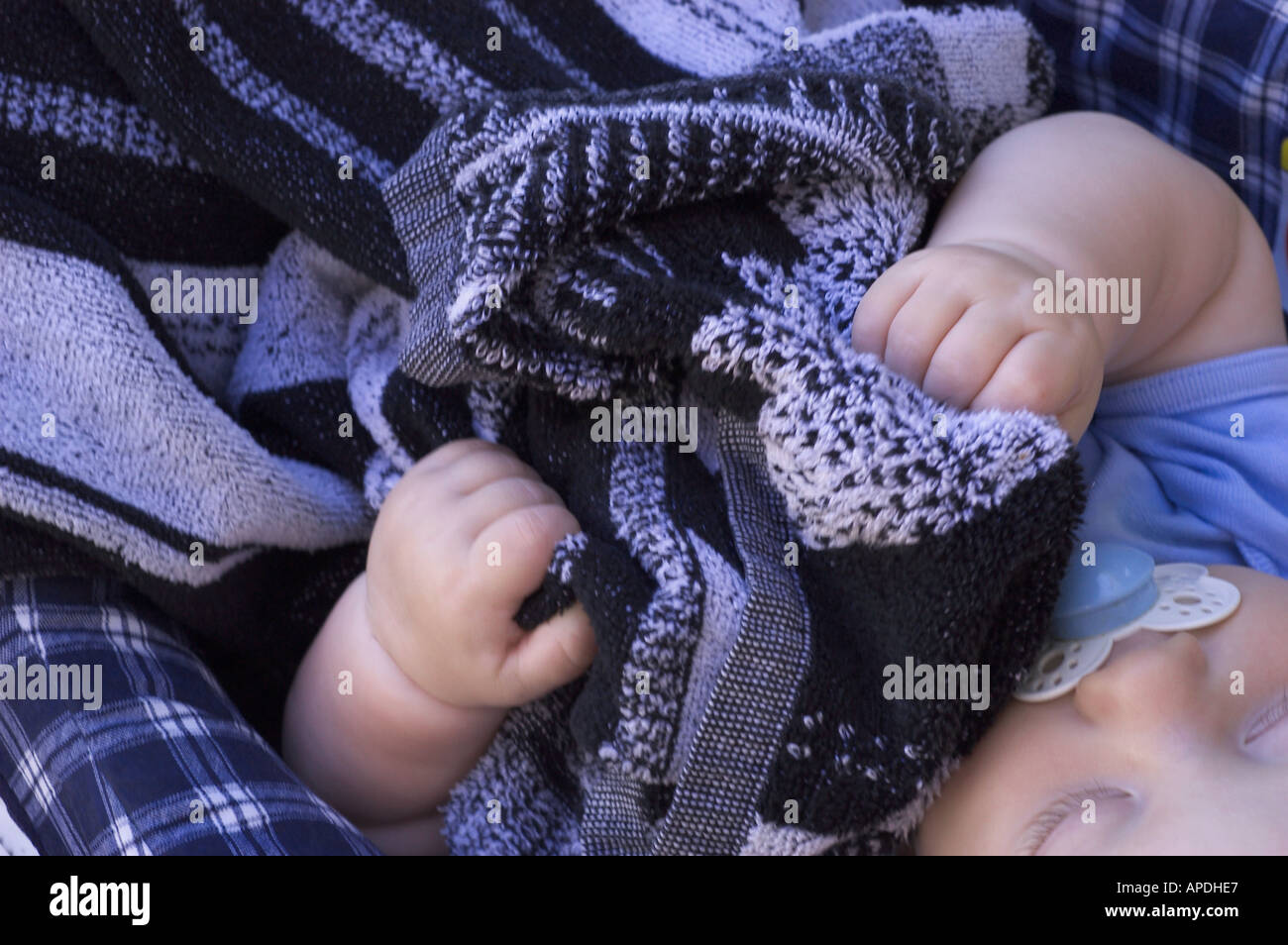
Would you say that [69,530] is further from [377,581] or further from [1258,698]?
[1258,698]

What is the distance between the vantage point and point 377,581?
76cm

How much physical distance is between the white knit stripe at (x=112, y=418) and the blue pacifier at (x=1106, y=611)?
54cm

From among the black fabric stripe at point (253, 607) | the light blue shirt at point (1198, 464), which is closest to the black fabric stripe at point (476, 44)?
the black fabric stripe at point (253, 607)

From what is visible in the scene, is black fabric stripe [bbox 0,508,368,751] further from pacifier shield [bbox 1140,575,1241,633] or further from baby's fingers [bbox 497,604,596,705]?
pacifier shield [bbox 1140,575,1241,633]

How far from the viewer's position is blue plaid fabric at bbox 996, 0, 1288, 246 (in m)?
0.85

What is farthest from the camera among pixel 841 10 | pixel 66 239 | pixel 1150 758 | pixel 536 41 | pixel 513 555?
pixel 841 10

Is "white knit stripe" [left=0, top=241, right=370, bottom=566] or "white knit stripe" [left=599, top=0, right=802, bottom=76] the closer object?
"white knit stripe" [left=0, top=241, right=370, bottom=566]

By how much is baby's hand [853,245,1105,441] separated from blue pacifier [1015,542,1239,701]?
0.27 feet

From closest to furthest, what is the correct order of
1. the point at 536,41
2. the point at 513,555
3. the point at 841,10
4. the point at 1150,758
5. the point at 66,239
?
the point at 1150,758, the point at 513,555, the point at 66,239, the point at 536,41, the point at 841,10

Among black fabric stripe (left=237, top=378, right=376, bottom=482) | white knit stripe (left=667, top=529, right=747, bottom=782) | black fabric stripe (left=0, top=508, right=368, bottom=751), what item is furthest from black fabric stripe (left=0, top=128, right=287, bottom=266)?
white knit stripe (left=667, top=529, right=747, bottom=782)

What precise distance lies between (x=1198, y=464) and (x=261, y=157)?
71cm

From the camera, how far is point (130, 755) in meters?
0.70

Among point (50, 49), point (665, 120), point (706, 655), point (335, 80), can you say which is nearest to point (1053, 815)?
point (706, 655)

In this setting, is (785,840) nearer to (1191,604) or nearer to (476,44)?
(1191,604)
